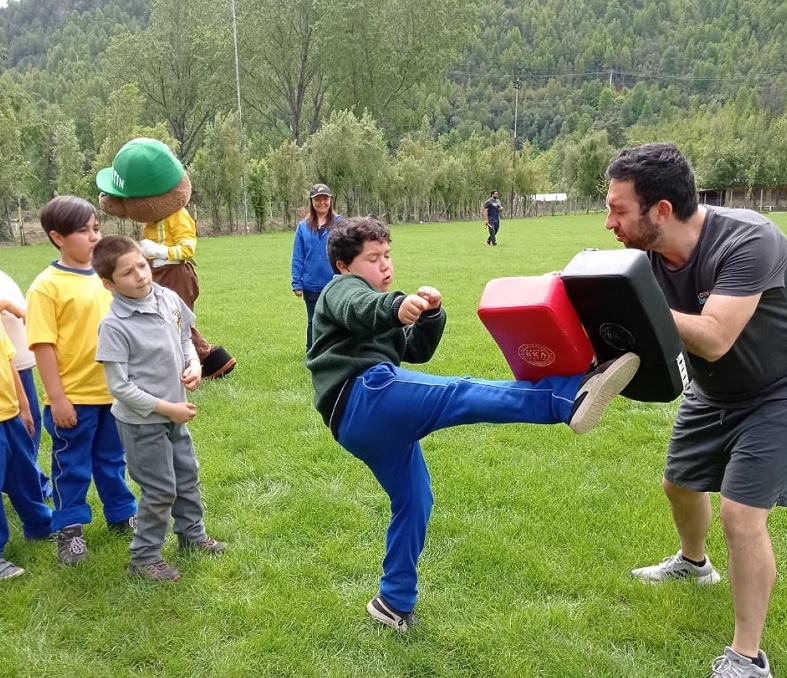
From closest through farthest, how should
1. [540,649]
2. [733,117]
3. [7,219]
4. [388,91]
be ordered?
[540,649], [7,219], [388,91], [733,117]

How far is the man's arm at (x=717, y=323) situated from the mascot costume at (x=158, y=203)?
4.39 meters

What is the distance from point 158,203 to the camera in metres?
5.94

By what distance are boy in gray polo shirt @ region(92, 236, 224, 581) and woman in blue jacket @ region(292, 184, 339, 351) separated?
3700 mm

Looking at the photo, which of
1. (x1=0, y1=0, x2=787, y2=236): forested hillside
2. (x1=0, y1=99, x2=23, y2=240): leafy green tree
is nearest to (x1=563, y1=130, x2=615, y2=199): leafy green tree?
(x1=0, y1=0, x2=787, y2=236): forested hillside

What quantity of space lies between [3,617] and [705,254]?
366 centimetres

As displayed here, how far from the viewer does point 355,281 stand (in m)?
2.82

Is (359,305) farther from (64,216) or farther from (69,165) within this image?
(69,165)

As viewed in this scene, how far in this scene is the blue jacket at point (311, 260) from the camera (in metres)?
7.43

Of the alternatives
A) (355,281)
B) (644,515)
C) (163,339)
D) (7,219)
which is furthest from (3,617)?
(7,219)

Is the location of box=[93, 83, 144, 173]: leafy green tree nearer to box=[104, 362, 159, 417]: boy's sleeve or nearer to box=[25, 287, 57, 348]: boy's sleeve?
box=[25, 287, 57, 348]: boy's sleeve

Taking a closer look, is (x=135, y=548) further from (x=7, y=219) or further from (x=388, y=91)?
(x=388, y=91)

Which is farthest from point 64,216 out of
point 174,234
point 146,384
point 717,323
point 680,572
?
point 680,572

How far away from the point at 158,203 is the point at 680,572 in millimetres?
4871

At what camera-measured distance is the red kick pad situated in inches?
→ 93.1
